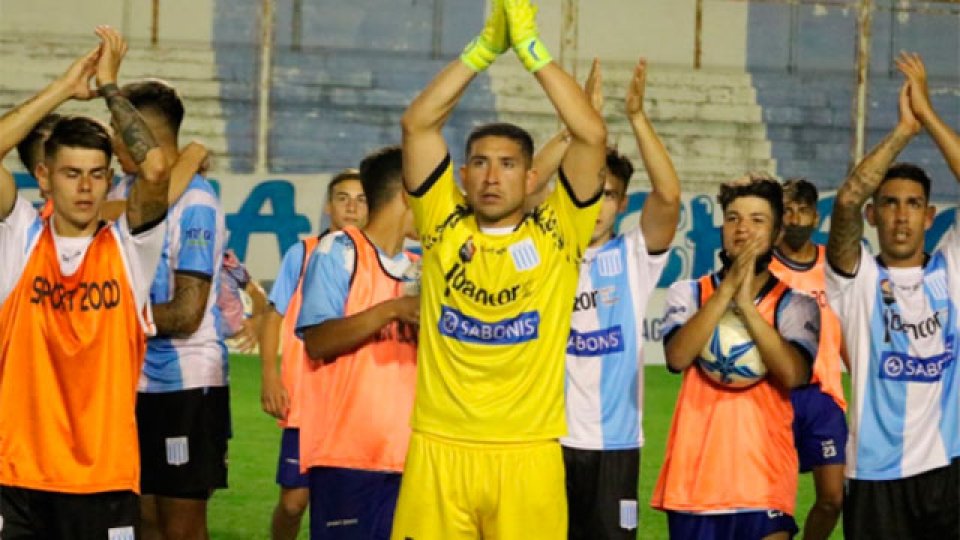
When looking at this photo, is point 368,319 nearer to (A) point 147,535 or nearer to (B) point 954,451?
(A) point 147,535

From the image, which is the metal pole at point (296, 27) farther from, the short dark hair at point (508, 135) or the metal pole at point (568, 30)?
the short dark hair at point (508, 135)

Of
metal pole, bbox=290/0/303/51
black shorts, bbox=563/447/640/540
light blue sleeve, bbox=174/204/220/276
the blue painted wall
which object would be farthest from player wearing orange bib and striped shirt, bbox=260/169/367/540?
metal pole, bbox=290/0/303/51

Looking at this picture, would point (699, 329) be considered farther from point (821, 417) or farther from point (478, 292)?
point (821, 417)

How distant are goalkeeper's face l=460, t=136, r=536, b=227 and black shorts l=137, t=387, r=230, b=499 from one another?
78.2 inches

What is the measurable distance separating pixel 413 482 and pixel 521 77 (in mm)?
17212

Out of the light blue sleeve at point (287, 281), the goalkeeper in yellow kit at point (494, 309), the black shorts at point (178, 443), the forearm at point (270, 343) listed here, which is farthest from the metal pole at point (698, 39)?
the goalkeeper in yellow kit at point (494, 309)

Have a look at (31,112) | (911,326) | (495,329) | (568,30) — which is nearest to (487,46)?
(495,329)

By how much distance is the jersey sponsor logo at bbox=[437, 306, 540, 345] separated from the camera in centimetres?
566

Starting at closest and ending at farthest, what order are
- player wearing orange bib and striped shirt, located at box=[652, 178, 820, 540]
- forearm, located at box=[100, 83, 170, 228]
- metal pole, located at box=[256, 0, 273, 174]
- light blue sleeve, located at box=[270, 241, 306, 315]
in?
forearm, located at box=[100, 83, 170, 228]
player wearing orange bib and striped shirt, located at box=[652, 178, 820, 540]
light blue sleeve, located at box=[270, 241, 306, 315]
metal pole, located at box=[256, 0, 273, 174]

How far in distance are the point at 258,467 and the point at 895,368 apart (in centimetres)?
601

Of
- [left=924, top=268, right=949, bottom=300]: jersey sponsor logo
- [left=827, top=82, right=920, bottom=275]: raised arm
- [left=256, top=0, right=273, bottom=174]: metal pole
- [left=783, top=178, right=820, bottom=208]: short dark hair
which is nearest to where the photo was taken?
[left=827, top=82, right=920, bottom=275]: raised arm

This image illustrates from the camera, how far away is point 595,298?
712cm

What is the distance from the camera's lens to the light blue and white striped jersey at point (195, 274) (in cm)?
690

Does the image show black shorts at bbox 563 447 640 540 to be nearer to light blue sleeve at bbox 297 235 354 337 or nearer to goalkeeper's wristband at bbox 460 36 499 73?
light blue sleeve at bbox 297 235 354 337
